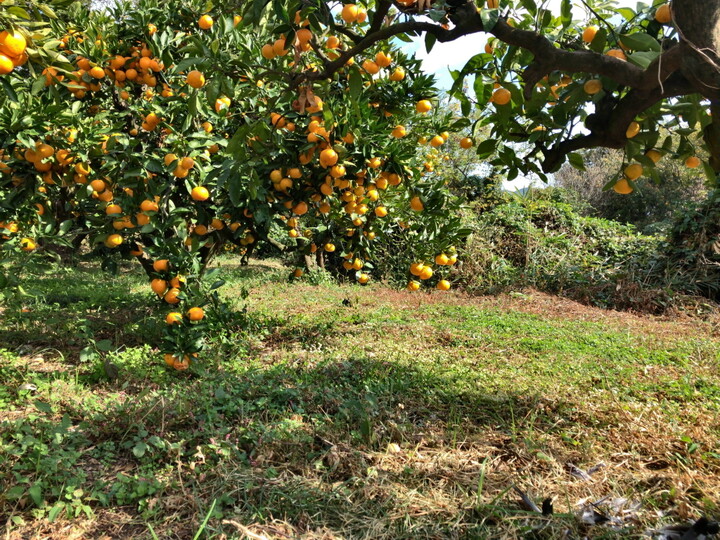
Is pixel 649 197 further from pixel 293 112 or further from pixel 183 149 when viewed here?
pixel 183 149

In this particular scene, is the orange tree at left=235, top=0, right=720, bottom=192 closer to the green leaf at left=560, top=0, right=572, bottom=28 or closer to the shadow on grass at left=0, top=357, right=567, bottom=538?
the green leaf at left=560, top=0, right=572, bottom=28

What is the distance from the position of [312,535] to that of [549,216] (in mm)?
8162

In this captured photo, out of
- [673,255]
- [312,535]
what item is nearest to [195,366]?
[312,535]

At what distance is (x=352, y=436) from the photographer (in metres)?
2.09

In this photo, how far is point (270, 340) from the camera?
393 cm

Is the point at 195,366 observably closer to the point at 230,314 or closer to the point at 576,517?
the point at 230,314

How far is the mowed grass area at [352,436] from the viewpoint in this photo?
1.60 m

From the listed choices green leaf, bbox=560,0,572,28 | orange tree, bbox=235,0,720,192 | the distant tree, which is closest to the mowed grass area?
orange tree, bbox=235,0,720,192

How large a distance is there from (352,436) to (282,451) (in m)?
0.33

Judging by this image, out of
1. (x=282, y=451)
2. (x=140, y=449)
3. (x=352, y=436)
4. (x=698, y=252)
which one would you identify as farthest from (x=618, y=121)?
(x=698, y=252)

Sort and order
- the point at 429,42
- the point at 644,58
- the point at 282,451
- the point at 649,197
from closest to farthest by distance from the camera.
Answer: the point at 644,58 < the point at 429,42 < the point at 282,451 < the point at 649,197

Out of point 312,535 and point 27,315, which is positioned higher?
point 312,535

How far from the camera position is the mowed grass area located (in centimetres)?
160

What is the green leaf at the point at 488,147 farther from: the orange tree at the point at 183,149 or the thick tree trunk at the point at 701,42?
the thick tree trunk at the point at 701,42
